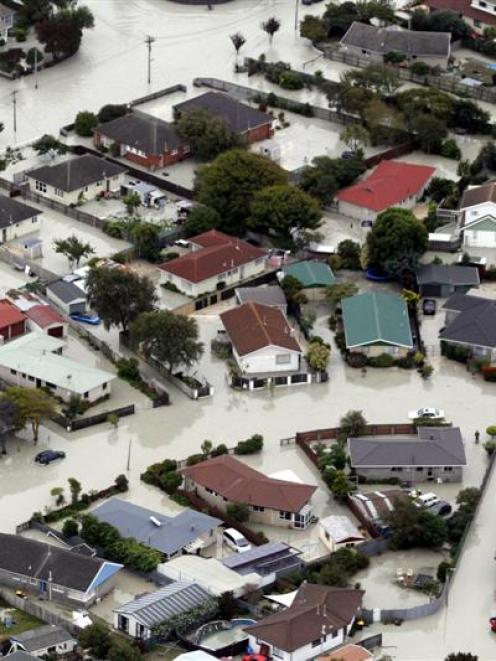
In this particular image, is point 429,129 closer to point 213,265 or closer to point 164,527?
point 213,265

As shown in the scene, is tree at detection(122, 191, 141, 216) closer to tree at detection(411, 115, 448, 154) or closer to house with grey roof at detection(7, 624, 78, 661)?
tree at detection(411, 115, 448, 154)

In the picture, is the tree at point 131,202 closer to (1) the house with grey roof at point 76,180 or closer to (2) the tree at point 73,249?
(1) the house with grey roof at point 76,180

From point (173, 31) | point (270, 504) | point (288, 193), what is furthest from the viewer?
point (173, 31)

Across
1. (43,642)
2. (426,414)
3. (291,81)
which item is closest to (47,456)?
(43,642)

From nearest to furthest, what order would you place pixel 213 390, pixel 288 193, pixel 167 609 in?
pixel 167 609
pixel 213 390
pixel 288 193

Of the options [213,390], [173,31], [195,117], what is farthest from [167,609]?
[173,31]

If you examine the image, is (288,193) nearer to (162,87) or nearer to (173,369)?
(173,369)
